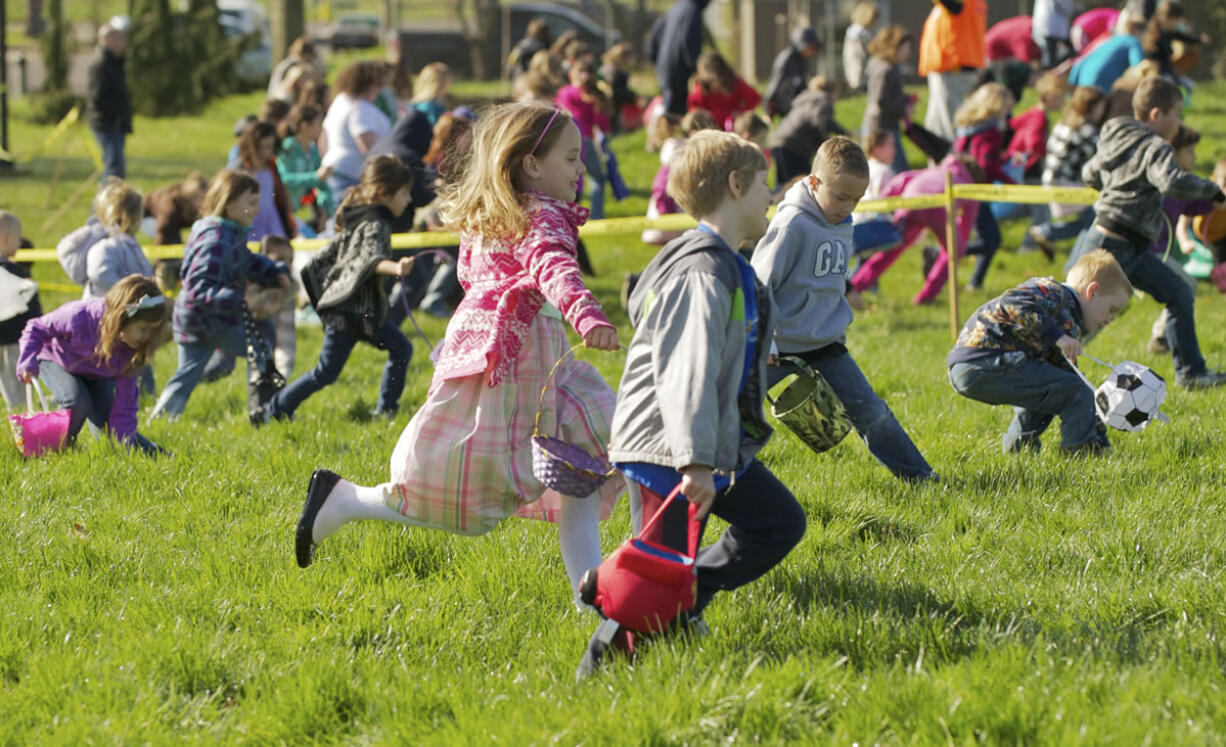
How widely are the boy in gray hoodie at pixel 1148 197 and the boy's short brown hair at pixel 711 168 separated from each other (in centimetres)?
471

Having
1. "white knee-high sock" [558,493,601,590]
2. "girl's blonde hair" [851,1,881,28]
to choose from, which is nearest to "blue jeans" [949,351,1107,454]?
Answer: "white knee-high sock" [558,493,601,590]

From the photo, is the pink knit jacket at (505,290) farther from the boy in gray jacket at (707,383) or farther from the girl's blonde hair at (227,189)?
the girl's blonde hair at (227,189)

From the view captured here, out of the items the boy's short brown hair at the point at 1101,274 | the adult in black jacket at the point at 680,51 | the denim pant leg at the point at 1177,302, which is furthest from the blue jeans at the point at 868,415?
the adult in black jacket at the point at 680,51

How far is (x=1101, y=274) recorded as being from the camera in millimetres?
6473

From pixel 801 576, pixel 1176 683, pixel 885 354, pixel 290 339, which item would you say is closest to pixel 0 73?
pixel 290 339

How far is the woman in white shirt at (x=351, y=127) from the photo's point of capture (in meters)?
13.1

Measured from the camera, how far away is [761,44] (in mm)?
28484

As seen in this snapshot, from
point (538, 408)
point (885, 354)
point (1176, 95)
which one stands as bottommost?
point (885, 354)

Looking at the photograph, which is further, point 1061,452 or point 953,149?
point 953,149

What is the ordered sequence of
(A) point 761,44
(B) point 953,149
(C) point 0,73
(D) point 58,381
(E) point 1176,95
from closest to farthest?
(D) point 58,381 < (E) point 1176,95 < (B) point 953,149 < (C) point 0,73 < (A) point 761,44

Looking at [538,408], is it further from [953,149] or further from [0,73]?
[0,73]

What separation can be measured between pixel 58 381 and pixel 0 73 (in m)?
14.8

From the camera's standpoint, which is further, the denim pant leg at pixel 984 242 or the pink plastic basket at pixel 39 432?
Answer: the denim pant leg at pixel 984 242

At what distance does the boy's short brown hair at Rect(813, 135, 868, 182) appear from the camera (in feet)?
20.3
